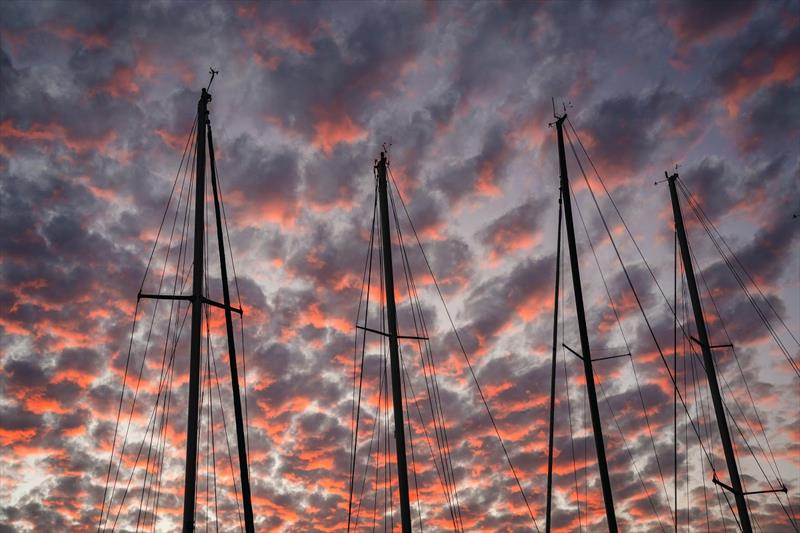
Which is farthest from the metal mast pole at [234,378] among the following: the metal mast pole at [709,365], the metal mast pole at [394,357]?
the metal mast pole at [709,365]

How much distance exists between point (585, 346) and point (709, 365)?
9074 mm

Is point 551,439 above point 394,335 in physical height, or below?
below

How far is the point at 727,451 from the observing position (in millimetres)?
27438

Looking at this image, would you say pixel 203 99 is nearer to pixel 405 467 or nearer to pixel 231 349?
pixel 231 349

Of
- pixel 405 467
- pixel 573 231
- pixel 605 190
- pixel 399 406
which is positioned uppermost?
pixel 605 190

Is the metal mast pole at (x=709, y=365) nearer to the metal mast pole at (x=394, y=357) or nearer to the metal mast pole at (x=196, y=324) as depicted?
the metal mast pole at (x=394, y=357)

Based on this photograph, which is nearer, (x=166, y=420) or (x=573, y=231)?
(x=166, y=420)

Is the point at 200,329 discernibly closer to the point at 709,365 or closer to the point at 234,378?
the point at 234,378

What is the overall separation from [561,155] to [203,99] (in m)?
15.3

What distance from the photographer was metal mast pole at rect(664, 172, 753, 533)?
87.7ft

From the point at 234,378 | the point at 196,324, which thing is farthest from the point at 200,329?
the point at 234,378

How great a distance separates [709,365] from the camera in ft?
97.8

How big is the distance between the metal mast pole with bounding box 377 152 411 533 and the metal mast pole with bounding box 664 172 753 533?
559 inches

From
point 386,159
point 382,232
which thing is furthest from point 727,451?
point 386,159
